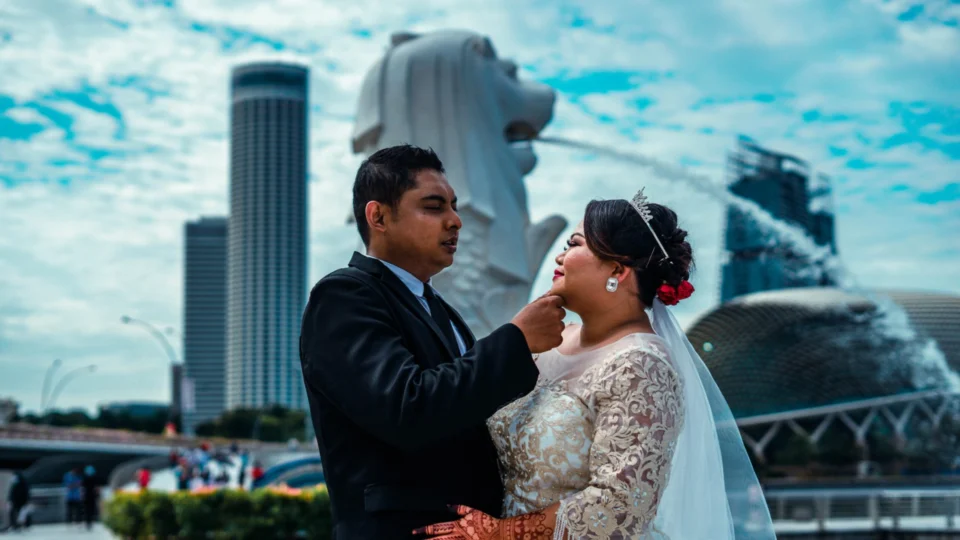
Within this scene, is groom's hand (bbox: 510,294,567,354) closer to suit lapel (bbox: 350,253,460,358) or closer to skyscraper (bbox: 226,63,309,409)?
suit lapel (bbox: 350,253,460,358)

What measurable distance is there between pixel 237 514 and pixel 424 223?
886 cm

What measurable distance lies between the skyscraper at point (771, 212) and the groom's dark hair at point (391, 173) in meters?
56.1

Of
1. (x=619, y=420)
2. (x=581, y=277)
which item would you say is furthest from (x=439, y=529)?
(x=581, y=277)

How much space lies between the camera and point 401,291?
2314mm

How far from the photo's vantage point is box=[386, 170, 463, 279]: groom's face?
2320mm

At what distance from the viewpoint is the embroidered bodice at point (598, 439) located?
6.82 ft

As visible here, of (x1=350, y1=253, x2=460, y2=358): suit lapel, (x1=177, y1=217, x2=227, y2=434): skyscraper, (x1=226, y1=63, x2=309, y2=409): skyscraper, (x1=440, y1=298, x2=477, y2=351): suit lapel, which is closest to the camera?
(x1=350, y1=253, x2=460, y2=358): suit lapel

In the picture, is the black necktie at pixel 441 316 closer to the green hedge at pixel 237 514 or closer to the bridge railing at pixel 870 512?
the green hedge at pixel 237 514

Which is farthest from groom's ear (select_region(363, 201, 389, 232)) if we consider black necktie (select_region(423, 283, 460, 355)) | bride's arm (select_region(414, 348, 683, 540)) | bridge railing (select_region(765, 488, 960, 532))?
bridge railing (select_region(765, 488, 960, 532))

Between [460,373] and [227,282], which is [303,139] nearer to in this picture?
[227,282]

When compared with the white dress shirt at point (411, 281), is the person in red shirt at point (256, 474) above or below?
below

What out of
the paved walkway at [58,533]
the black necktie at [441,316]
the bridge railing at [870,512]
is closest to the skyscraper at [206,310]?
the paved walkway at [58,533]

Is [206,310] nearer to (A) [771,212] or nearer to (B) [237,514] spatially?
(A) [771,212]

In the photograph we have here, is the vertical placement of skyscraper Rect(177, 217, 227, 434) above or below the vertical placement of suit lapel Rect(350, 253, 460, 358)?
above
